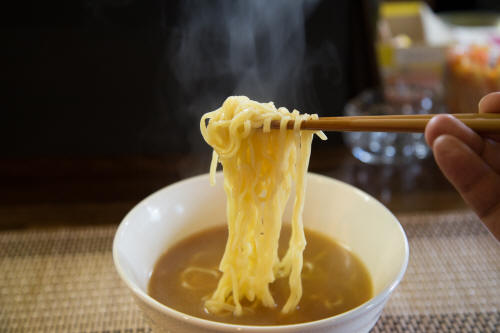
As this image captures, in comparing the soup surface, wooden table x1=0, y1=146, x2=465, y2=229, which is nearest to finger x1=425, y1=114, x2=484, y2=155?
the soup surface

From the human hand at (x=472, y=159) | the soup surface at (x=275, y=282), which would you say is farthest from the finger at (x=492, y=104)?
the soup surface at (x=275, y=282)

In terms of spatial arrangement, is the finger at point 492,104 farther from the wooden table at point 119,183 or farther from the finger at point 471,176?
the wooden table at point 119,183

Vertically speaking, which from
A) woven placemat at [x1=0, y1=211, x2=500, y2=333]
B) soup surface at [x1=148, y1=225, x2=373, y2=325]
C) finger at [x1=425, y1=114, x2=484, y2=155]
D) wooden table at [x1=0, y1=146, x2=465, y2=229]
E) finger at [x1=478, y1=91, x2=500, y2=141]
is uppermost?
finger at [x1=425, y1=114, x2=484, y2=155]

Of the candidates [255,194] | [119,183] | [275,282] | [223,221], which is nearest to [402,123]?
[255,194]

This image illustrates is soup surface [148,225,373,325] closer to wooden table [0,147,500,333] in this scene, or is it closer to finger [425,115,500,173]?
wooden table [0,147,500,333]

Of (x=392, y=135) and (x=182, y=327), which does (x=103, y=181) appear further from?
(x=392, y=135)
